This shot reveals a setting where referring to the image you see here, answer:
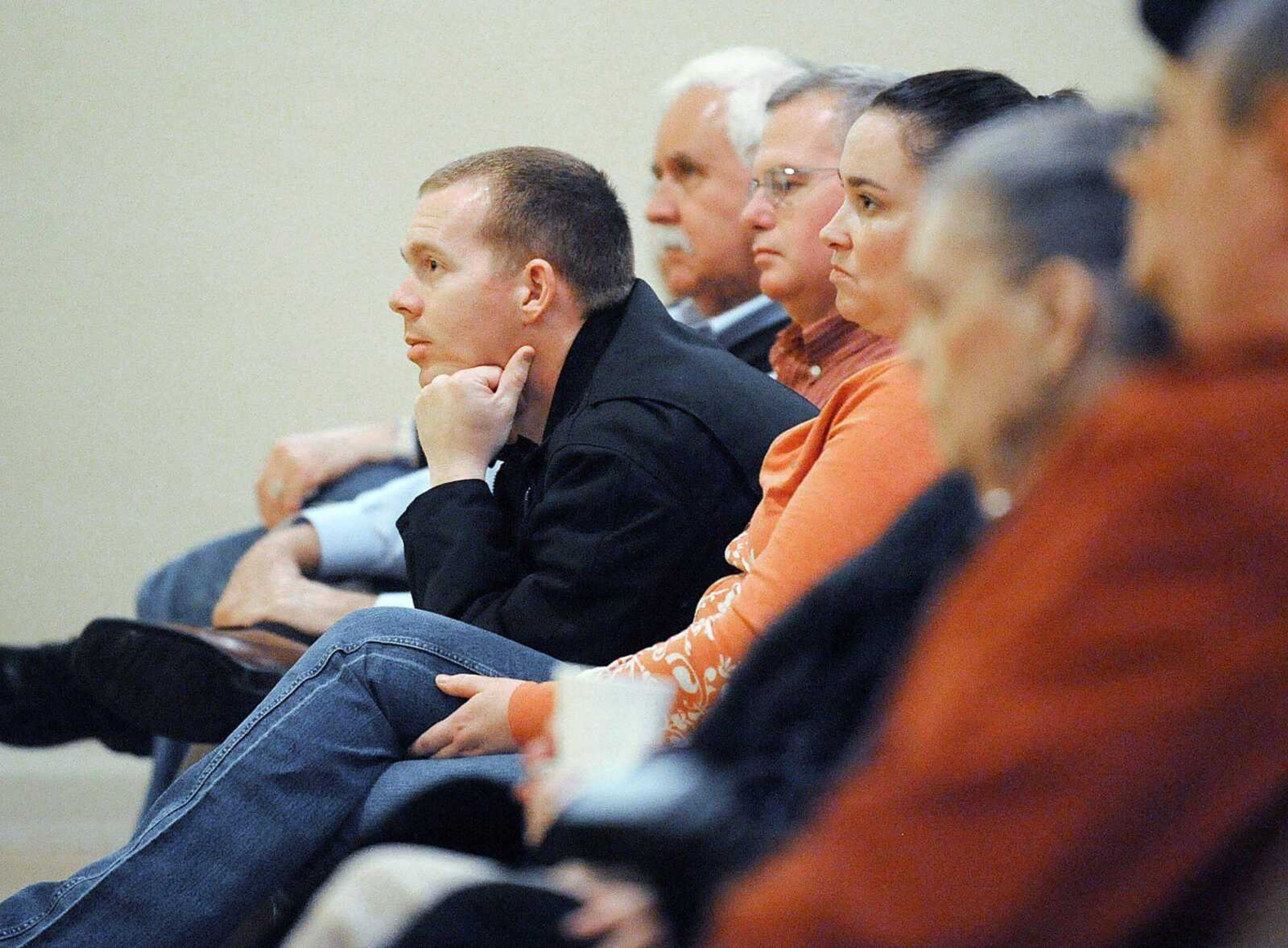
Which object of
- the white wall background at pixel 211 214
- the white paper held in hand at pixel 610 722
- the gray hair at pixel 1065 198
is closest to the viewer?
the gray hair at pixel 1065 198

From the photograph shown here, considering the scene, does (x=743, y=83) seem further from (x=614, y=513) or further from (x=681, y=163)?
(x=614, y=513)

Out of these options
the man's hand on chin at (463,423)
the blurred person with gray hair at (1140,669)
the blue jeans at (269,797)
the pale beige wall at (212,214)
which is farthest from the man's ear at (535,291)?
the pale beige wall at (212,214)

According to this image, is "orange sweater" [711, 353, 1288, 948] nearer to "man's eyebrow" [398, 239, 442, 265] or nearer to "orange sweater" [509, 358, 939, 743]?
"orange sweater" [509, 358, 939, 743]

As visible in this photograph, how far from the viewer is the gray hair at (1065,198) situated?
771mm

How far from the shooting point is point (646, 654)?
148 cm

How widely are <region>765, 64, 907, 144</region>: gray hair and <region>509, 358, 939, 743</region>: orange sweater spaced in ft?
2.35

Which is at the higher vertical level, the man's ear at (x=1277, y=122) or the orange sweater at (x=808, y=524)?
the man's ear at (x=1277, y=122)

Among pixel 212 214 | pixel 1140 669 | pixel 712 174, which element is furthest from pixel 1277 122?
pixel 212 214

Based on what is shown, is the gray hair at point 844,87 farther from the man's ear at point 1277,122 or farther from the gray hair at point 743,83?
the man's ear at point 1277,122

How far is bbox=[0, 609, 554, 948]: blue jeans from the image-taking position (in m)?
1.43

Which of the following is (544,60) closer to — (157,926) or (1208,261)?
(157,926)

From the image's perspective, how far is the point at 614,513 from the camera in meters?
1.65

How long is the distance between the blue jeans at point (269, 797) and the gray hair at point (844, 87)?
0.94 meters

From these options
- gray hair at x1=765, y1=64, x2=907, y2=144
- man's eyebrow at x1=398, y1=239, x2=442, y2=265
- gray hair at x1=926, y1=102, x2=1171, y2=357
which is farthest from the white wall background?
gray hair at x1=926, y1=102, x2=1171, y2=357
